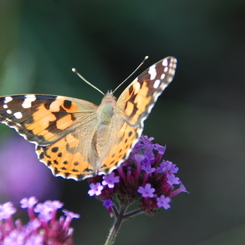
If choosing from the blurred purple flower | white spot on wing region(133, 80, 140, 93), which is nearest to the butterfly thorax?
white spot on wing region(133, 80, 140, 93)

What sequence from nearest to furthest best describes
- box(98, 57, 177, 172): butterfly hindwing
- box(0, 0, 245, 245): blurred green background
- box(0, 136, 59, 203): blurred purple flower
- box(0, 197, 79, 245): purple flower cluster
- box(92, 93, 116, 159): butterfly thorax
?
1. box(0, 197, 79, 245): purple flower cluster
2. box(98, 57, 177, 172): butterfly hindwing
3. box(92, 93, 116, 159): butterfly thorax
4. box(0, 136, 59, 203): blurred purple flower
5. box(0, 0, 245, 245): blurred green background

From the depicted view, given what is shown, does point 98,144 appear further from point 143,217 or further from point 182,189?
point 143,217

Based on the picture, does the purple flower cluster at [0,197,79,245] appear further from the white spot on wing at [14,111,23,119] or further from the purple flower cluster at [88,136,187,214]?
the white spot on wing at [14,111,23,119]

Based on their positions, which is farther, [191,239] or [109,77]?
[109,77]

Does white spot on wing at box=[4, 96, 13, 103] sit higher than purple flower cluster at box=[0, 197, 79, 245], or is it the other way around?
white spot on wing at box=[4, 96, 13, 103]

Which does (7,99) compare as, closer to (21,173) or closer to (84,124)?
(84,124)

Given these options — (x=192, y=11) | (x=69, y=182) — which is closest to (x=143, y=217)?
(x=69, y=182)
